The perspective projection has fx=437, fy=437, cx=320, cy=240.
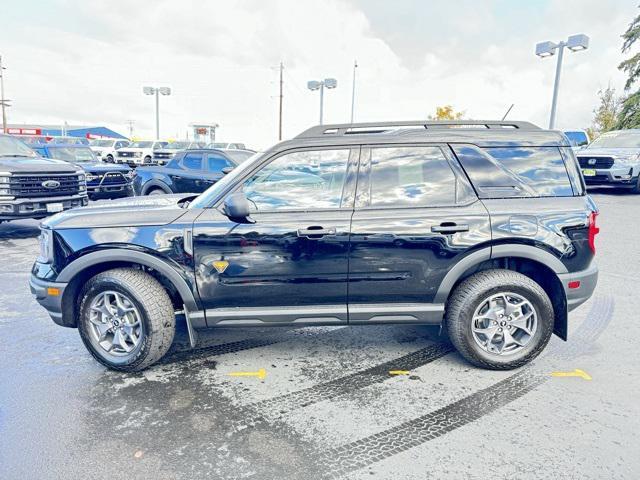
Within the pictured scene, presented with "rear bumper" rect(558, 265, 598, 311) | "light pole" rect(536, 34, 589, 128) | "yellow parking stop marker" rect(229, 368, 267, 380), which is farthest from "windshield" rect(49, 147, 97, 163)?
"light pole" rect(536, 34, 589, 128)

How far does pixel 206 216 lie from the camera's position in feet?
10.7

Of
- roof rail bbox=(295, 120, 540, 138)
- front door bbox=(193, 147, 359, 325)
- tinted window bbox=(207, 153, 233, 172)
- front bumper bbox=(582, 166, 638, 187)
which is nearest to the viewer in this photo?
front door bbox=(193, 147, 359, 325)

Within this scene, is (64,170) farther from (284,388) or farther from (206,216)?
(284,388)

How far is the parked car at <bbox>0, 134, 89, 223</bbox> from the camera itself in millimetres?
7652

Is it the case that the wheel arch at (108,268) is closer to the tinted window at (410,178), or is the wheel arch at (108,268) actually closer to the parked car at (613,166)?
the tinted window at (410,178)

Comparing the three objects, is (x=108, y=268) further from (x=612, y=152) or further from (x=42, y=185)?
(x=612, y=152)

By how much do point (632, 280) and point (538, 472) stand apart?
172 inches

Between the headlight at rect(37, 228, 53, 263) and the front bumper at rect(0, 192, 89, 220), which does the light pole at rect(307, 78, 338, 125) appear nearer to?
the front bumper at rect(0, 192, 89, 220)

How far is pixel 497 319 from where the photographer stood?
3369mm

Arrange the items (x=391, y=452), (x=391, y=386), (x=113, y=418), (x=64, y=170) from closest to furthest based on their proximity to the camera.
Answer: (x=391, y=452) → (x=113, y=418) → (x=391, y=386) → (x=64, y=170)

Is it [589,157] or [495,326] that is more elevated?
[589,157]

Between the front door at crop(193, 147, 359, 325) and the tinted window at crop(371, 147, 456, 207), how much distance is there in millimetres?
202

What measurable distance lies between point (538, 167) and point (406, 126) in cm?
108

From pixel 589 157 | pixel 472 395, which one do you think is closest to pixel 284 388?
pixel 472 395
